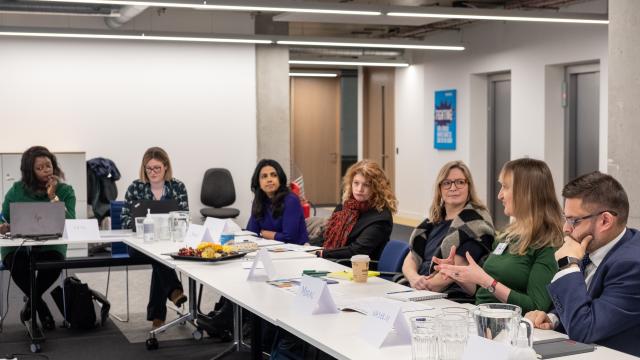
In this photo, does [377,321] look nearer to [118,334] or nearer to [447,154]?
[118,334]

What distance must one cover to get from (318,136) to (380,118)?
1683 mm

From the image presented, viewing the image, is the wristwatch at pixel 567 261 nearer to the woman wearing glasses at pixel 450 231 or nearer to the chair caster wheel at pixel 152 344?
the woman wearing glasses at pixel 450 231

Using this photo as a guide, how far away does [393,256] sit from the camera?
527 cm

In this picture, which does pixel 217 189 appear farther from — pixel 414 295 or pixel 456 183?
pixel 414 295

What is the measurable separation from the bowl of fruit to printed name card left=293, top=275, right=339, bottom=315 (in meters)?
1.60

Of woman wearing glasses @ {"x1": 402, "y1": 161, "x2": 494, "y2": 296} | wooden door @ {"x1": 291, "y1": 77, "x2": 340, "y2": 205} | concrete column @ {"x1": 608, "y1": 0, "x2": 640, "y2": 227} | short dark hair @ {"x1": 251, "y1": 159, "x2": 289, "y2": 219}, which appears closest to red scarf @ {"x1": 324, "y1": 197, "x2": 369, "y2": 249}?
short dark hair @ {"x1": 251, "y1": 159, "x2": 289, "y2": 219}

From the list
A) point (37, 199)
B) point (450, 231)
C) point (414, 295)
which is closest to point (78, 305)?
point (37, 199)

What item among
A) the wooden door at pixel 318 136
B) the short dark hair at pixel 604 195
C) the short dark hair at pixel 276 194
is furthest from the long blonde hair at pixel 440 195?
the wooden door at pixel 318 136

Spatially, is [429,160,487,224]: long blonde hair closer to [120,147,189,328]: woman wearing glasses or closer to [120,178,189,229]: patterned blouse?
[120,147,189,328]: woman wearing glasses

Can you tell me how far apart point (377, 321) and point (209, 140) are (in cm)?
871

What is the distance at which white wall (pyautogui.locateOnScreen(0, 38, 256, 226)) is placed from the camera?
10.7 m

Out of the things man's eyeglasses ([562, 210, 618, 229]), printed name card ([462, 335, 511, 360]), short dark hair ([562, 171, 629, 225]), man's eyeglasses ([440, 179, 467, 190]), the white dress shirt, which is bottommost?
printed name card ([462, 335, 511, 360])

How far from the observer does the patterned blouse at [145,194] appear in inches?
275

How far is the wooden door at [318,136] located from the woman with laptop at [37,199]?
10614 mm
